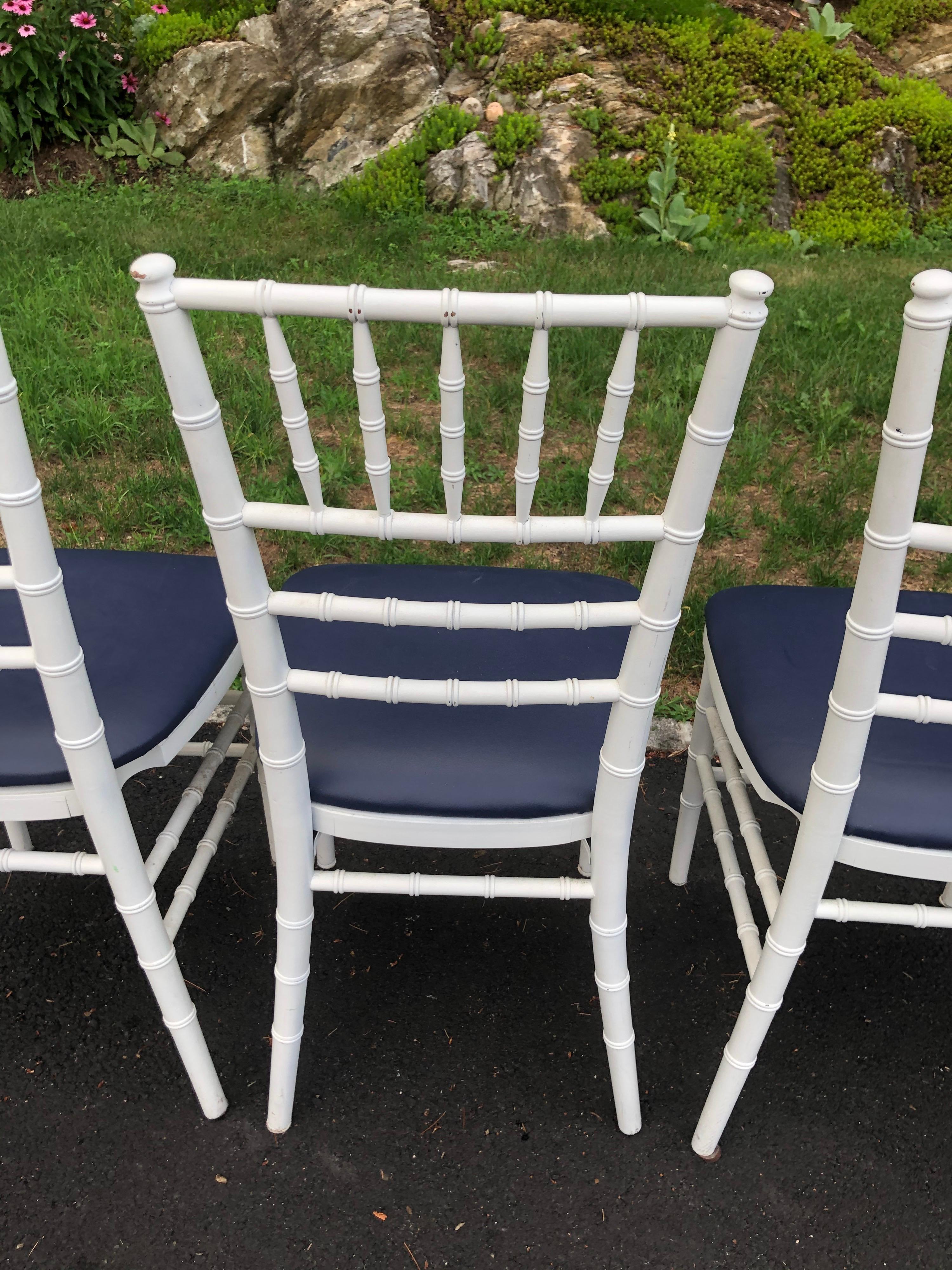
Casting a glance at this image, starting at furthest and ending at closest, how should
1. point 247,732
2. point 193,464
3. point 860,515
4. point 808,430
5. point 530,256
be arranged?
point 530,256 < point 808,430 < point 860,515 < point 247,732 < point 193,464

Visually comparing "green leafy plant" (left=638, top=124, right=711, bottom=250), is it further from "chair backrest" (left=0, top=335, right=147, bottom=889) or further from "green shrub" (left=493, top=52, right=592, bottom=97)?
"chair backrest" (left=0, top=335, right=147, bottom=889)

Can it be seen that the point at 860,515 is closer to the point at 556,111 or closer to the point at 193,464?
the point at 193,464

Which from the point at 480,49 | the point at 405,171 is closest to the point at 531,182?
the point at 405,171

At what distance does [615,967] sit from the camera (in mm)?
1563

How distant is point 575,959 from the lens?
1959mm

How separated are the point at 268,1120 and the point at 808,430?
9.70ft

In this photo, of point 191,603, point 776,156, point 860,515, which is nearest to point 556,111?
point 776,156

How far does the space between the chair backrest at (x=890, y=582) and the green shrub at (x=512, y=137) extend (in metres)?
4.85

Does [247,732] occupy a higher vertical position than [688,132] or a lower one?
lower

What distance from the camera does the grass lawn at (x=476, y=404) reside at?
306 cm

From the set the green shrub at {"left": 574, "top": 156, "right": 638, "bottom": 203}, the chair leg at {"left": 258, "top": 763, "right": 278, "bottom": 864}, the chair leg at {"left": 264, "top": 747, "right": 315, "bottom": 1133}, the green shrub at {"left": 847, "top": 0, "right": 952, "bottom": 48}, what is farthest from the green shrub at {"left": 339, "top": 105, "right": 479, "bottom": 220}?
the chair leg at {"left": 264, "top": 747, "right": 315, "bottom": 1133}

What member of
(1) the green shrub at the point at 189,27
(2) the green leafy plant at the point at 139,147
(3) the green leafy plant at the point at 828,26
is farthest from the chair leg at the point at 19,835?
(3) the green leafy plant at the point at 828,26

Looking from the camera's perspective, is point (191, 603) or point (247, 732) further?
point (247, 732)

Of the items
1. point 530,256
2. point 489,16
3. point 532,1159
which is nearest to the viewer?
point 532,1159
